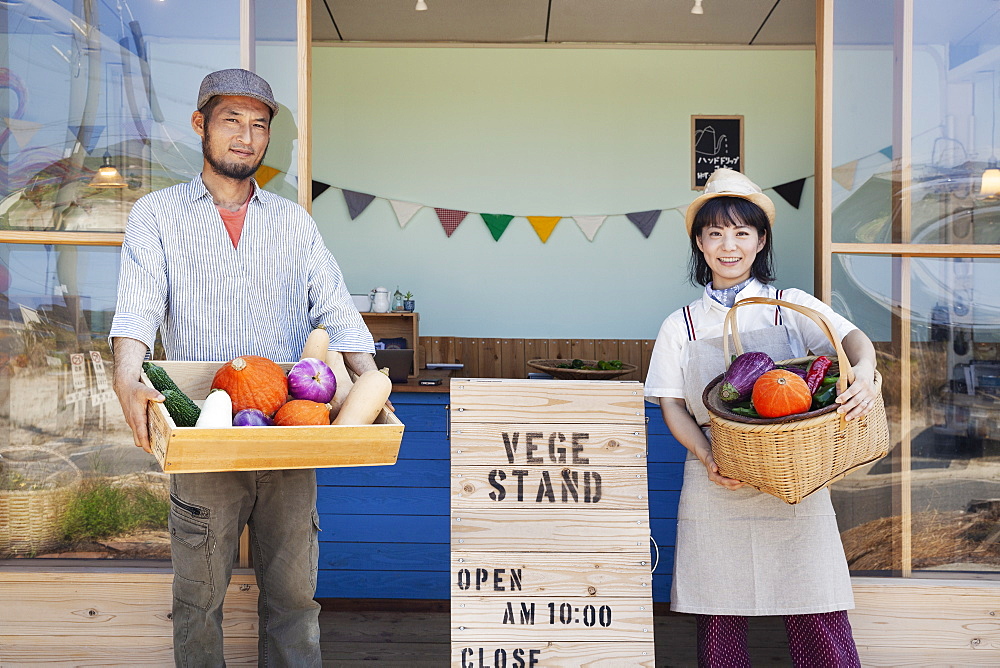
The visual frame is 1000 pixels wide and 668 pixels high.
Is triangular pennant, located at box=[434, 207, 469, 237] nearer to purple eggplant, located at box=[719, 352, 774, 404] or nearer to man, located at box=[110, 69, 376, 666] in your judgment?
man, located at box=[110, 69, 376, 666]

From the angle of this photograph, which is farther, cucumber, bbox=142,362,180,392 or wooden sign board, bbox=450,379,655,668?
wooden sign board, bbox=450,379,655,668

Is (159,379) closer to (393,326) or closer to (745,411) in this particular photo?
(745,411)

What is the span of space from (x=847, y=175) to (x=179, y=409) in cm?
205

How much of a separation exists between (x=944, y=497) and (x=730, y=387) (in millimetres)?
1154

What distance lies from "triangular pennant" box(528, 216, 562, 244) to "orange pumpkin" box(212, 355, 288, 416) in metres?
3.71

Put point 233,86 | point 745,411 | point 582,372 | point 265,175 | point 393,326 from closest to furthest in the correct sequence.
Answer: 1. point 745,411
2. point 233,86
3. point 265,175
4. point 582,372
5. point 393,326

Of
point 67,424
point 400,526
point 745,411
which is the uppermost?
point 745,411

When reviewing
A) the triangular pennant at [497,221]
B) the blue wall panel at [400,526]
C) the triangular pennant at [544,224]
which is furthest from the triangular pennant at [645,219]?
the blue wall panel at [400,526]

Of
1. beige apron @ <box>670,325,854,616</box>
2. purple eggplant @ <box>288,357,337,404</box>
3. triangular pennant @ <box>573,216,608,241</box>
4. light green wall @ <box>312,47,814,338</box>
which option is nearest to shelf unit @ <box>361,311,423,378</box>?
light green wall @ <box>312,47,814,338</box>

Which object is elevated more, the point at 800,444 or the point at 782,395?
the point at 782,395

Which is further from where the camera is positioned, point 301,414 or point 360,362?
point 360,362

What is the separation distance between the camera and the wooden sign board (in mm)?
1997

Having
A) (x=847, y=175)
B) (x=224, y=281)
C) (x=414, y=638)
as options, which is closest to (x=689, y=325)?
(x=847, y=175)

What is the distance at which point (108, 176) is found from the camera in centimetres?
248
